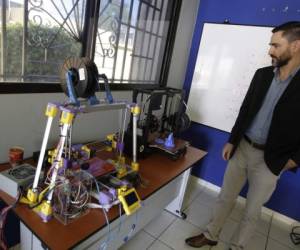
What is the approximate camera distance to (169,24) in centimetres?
269

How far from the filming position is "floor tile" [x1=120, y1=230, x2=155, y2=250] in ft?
6.13

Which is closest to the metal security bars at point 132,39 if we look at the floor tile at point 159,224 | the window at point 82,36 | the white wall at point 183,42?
the window at point 82,36

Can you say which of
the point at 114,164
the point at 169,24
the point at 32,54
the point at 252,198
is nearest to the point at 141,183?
the point at 114,164

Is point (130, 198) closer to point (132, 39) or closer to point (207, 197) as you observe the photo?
point (132, 39)

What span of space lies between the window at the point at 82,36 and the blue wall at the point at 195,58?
1.30ft

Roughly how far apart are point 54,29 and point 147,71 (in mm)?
1308

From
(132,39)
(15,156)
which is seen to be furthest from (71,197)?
(132,39)

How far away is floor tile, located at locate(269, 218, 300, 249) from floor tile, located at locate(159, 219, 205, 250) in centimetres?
82

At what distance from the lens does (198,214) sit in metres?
2.41

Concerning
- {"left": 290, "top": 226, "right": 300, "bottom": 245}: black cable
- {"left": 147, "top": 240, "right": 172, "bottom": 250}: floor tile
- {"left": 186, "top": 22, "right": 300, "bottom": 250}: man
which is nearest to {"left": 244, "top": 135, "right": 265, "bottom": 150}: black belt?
{"left": 186, "top": 22, "right": 300, "bottom": 250}: man

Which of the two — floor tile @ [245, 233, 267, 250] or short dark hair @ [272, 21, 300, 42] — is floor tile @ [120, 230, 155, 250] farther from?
short dark hair @ [272, 21, 300, 42]

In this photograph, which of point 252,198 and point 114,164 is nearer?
point 114,164

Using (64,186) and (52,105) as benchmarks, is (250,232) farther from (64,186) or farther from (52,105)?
(52,105)

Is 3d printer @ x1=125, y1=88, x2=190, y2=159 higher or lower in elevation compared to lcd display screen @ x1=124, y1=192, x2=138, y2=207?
higher
